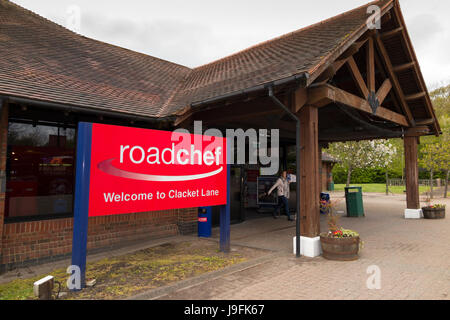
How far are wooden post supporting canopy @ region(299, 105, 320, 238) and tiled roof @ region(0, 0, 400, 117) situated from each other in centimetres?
121

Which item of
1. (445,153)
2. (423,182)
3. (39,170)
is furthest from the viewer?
(423,182)

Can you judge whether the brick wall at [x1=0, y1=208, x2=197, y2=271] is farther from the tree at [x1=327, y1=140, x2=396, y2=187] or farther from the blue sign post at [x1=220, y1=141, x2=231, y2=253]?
the tree at [x1=327, y1=140, x2=396, y2=187]

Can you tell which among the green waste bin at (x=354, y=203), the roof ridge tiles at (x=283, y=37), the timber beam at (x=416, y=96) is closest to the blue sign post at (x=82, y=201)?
the roof ridge tiles at (x=283, y=37)

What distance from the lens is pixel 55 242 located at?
582 centimetres

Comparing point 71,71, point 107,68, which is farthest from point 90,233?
point 107,68

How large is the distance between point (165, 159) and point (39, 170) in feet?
9.49

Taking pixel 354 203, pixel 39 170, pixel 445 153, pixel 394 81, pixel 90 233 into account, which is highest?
pixel 394 81

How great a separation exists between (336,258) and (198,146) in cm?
346

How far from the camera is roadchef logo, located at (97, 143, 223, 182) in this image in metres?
4.64

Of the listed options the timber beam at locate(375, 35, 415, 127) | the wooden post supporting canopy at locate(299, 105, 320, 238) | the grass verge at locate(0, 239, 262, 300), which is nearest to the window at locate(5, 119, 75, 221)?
the grass verge at locate(0, 239, 262, 300)

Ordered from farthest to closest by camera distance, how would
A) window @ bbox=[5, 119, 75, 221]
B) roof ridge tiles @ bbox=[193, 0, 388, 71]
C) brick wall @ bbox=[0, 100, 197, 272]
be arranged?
roof ridge tiles @ bbox=[193, 0, 388, 71] < window @ bbox=[5, 119, 75, 221] < brick wall @ bbox=[0, 100, 197, 272]

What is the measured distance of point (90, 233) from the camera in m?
6.33

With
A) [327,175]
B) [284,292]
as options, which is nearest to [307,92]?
[284,292]

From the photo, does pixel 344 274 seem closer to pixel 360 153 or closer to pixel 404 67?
pixel 404 67
